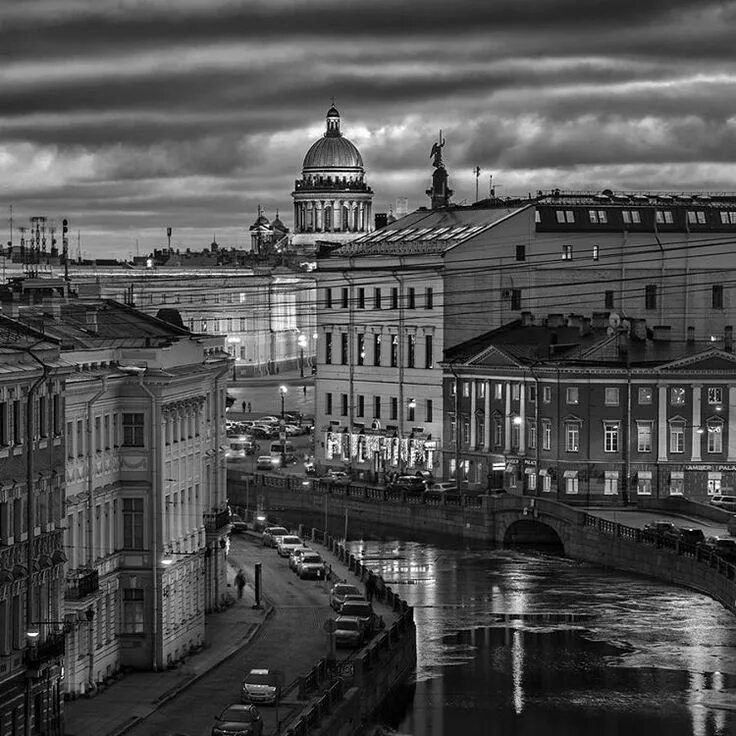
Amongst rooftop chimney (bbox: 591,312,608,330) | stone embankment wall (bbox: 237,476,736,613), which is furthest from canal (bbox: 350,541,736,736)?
rooftop chimney (bbox: 591,312,608,330)

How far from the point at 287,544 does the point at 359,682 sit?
25.6 m

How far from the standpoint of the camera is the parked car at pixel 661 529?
78312 millimetres

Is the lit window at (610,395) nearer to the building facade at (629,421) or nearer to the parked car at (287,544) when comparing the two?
the building facade at (629,421)

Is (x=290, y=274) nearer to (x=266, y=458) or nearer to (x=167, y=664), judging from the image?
(x=266, y=458)

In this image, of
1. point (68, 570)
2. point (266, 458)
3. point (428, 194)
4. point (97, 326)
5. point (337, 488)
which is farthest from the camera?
point (428, 194)

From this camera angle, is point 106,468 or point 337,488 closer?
point 106,468

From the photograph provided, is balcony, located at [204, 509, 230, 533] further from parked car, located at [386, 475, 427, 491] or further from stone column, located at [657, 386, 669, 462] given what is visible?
stone column, located at [657, 386, 669, 462]

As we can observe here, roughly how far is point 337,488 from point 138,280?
185 ft

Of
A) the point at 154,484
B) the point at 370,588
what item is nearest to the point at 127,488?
the point at 154,484

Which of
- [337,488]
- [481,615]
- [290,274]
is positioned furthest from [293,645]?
[290,274]

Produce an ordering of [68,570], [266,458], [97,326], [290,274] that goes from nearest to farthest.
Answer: [68,570]
[97,326]
[266,458]
[290,274]

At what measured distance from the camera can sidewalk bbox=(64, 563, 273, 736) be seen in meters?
45.4

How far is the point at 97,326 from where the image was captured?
2133 inches

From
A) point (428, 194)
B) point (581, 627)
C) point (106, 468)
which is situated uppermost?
point (428, 194)
